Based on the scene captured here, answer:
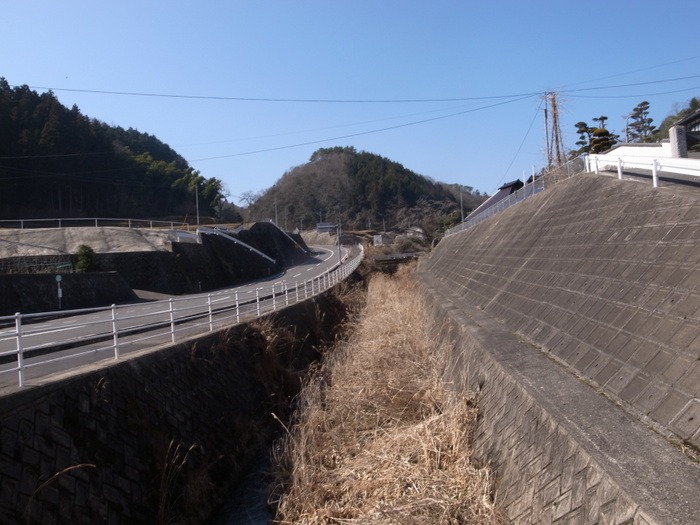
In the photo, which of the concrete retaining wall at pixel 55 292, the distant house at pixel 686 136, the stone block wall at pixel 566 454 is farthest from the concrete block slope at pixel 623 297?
the concrete retaining wall at pixel 55 292

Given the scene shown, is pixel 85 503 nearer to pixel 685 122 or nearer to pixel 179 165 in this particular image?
pixel 685 122

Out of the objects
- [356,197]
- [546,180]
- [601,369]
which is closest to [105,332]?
[601,369]

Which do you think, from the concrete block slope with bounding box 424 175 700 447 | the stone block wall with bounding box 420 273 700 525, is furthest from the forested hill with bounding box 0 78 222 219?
the stone block wall with bounding box 420 273 700 525

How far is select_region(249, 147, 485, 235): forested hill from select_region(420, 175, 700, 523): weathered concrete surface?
10510 centimetres

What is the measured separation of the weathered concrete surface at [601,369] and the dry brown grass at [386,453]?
0.32 meters

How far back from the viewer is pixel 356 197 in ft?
415

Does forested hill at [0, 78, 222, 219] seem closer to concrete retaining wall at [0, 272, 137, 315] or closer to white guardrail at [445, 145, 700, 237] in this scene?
concrete retaining wall at [0, 272, 137, 315]

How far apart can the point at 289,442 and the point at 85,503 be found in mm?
3144

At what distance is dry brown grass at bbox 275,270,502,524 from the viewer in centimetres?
520

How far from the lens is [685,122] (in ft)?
107

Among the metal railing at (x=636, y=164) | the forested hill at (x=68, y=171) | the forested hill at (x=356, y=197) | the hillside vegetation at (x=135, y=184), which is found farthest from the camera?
the forested hill at (x=356, y=197)

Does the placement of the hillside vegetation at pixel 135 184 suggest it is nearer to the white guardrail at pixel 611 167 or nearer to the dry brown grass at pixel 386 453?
the white guardrail at pixel 611 167

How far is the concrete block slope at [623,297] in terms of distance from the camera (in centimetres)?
450

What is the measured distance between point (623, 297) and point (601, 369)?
3.32 ft
